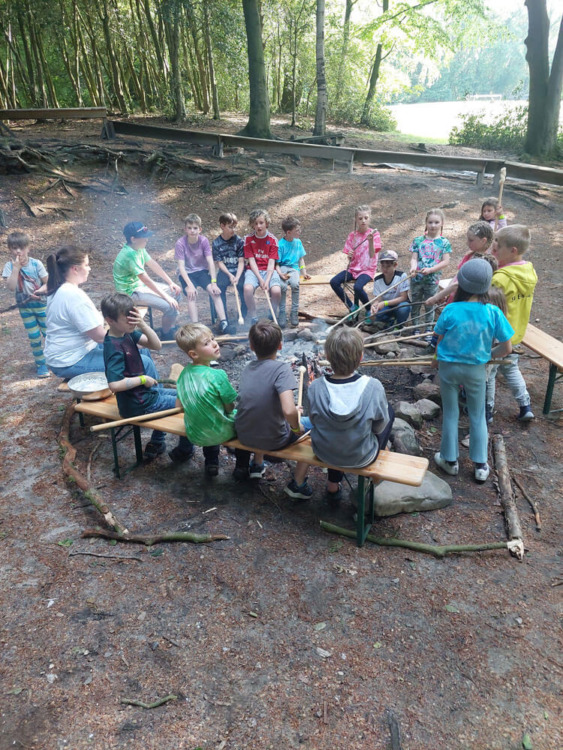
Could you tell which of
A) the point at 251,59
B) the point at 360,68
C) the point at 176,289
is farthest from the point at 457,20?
the point at 176,289

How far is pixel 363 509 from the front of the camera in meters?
3.33

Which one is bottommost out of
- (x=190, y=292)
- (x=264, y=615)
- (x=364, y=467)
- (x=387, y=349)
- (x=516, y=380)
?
(x=264, y=615)

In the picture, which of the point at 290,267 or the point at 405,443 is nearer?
the point at 405,443

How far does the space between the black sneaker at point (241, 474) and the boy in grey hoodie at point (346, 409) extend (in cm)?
91

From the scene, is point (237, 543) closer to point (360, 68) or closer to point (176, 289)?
point (176, 289)

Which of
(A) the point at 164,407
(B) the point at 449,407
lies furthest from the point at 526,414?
(A) the point at 164,407

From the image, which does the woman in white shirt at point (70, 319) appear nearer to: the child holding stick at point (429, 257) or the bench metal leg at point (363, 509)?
the bench metal leg at point (363, 509)

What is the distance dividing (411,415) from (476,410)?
82 centimetres

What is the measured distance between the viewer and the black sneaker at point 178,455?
14.1 feet

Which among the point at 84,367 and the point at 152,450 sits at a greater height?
the point at 84,367

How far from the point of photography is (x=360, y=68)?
73.4 ft

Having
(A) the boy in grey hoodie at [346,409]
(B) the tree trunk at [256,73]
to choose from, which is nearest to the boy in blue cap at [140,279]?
(A) the boy in grey hoodie at [346,409]

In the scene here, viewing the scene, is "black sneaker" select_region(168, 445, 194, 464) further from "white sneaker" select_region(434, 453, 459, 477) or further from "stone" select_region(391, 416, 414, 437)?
"white sneaker" select_region(434, 453, 459, 477)

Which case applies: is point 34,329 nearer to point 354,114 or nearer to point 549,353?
point 549,353
